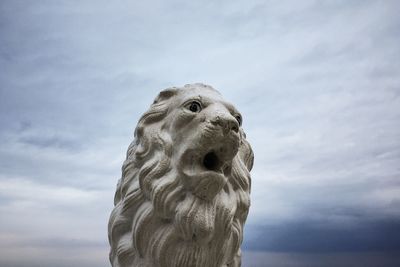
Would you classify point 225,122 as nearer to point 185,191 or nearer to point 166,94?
point 185,191

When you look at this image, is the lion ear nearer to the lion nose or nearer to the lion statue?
the lion statue

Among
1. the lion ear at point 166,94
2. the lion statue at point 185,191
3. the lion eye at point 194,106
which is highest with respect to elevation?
the lion ear at point 166,94

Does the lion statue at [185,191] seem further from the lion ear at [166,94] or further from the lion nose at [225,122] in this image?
the lion ear at [166,94]

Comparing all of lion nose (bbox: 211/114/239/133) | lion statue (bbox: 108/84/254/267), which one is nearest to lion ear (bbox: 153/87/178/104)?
lion statue (bbox: 108/84/254/267)

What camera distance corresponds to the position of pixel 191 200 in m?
3.33

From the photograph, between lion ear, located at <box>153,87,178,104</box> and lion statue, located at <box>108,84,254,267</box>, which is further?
lion ear, located at <box>153,87,178,104</box>

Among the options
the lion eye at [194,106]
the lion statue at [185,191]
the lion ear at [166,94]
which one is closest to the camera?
the lion statue at [185,191]

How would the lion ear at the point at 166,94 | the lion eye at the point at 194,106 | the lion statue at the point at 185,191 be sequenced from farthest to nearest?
1. the lion ear at the point at 166,94
2. the lion eye at the point at 194,106
3. the lion statue at the point at 185,191

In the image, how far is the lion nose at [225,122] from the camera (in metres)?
3.32

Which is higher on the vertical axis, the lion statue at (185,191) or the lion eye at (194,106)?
the lion eye at (194,106)

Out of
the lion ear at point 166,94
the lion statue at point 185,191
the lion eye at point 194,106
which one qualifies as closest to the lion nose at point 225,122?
the lion statue at point 185,191

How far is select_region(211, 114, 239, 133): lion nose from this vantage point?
3.32m

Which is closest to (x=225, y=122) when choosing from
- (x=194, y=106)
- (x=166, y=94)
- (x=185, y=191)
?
(x=194, y=106)

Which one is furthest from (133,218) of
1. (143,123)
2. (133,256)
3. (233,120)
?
(233,120)
